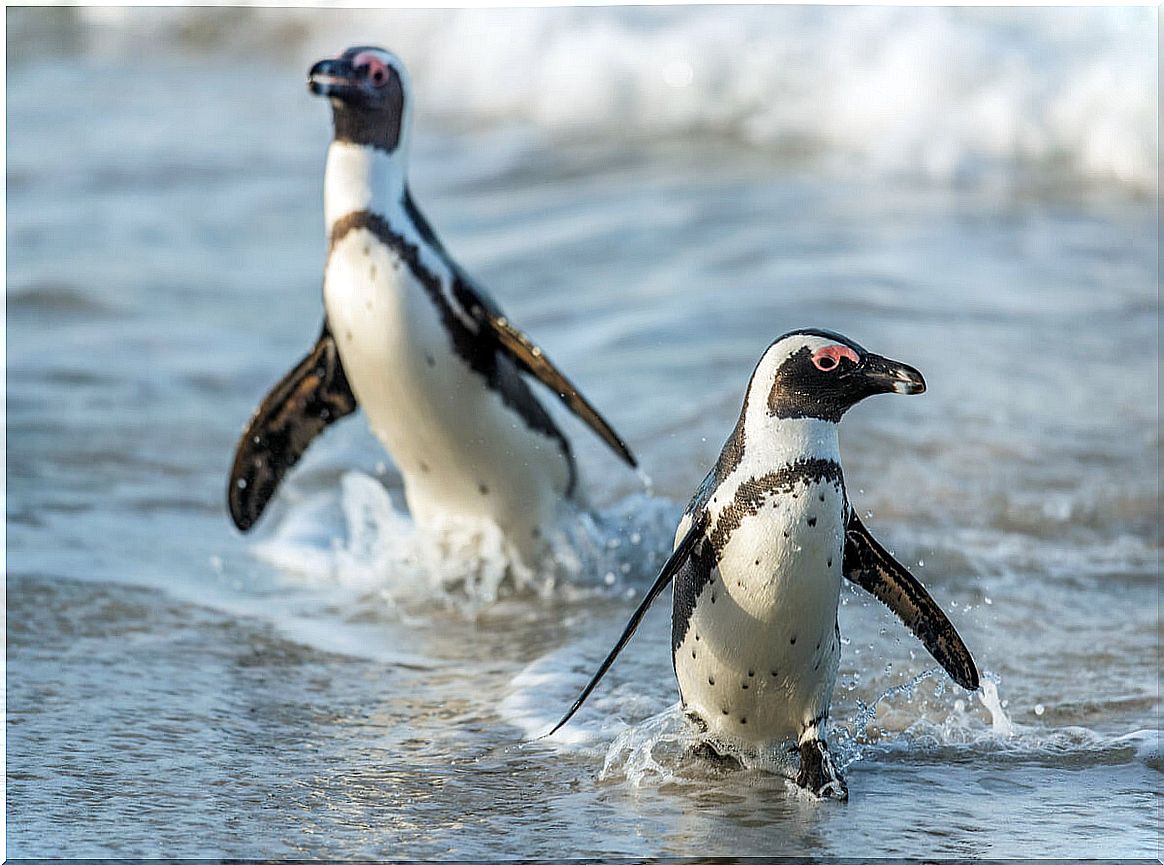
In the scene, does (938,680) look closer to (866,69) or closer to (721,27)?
(866,69)

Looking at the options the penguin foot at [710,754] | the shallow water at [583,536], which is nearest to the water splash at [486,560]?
the shallow water at [583,536]

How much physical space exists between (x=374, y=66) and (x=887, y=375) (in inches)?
79.7

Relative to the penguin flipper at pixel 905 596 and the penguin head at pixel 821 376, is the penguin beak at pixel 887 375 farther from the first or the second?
the penguin flipper at pixel 905 596

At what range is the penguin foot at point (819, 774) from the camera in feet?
9.16

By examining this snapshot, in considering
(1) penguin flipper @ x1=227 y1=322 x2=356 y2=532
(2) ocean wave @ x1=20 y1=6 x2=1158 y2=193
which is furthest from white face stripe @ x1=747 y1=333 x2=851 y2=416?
(2) ocean wave @ x1=20 y1=6 x2=1158 y2=193

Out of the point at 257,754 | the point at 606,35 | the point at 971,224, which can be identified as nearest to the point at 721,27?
the point at 606,35

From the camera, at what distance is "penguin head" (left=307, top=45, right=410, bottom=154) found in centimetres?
418

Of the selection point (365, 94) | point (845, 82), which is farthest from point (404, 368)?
point (845, 82)

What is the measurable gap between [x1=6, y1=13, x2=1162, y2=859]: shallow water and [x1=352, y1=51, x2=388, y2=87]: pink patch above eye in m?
1.24

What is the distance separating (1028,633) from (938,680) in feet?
1.70

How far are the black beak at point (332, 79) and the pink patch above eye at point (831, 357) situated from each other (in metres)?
1.90

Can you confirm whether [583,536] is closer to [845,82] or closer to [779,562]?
[779,562]

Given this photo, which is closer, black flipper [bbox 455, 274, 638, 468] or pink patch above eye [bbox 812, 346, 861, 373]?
pink patch above eye [bbox 812, 346, 861, 373]

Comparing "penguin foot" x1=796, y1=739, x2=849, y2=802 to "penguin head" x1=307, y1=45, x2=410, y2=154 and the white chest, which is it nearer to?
the white chest
